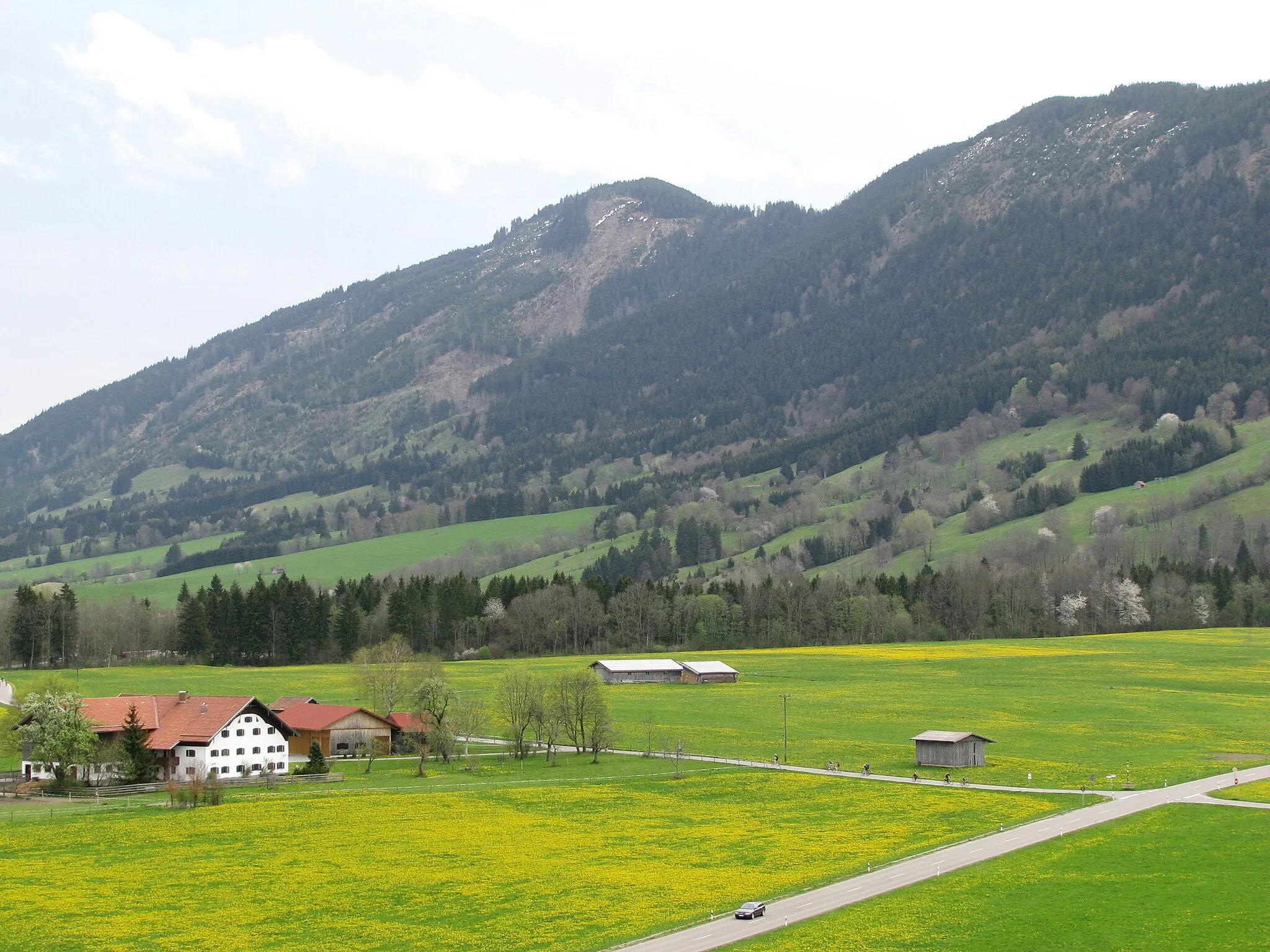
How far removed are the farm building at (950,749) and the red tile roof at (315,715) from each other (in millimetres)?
40999

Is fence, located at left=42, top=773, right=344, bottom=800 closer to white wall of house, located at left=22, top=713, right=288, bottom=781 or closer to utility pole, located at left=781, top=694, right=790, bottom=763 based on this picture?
white wall of house, located at left=22, top=713, right=288, bottom=781

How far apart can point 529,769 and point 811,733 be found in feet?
81.1

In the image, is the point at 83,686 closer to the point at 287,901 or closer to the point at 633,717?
the point at 633,717

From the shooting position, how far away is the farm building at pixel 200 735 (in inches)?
3403

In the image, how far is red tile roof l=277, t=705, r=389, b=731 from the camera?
9738cm

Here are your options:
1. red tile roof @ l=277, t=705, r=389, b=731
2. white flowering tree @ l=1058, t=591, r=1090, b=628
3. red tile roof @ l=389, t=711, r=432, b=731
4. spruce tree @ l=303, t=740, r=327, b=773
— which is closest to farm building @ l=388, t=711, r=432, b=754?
red tile roof @ l=389, t=711, r=432, b=731

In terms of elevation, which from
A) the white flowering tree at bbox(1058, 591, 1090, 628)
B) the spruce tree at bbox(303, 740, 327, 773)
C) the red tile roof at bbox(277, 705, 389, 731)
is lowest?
the spruce tree at bbox(303, 740, 327, 773)

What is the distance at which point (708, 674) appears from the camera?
143375mm

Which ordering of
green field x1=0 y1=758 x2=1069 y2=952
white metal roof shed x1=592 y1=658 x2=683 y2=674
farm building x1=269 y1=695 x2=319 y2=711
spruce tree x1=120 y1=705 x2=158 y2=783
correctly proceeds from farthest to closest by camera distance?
white metal roof shed x1=592 y1=658 x2=683 y2=674, farm building x1=269 y1=695 x2=319 y2=711, spruce tree x1=120 y1=705 x2=158 y2=783, green field x1=0 y1=758 x2=1069 y2=952

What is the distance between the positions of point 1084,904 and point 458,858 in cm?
2765

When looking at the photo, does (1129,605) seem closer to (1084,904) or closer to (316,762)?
(316,762)

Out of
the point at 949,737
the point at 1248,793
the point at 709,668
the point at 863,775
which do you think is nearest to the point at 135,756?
the point at 863,775

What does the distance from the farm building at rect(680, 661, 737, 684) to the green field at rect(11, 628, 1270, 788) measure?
2.34m

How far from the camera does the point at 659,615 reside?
613ft
